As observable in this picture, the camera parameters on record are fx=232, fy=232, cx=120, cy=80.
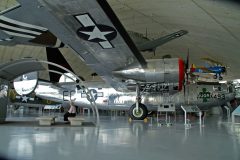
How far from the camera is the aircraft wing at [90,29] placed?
5.50 m

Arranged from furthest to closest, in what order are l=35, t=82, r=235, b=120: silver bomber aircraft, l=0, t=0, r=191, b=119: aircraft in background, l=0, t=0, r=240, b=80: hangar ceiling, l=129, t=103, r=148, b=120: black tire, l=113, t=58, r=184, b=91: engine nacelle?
1. l=35, t=82, r=235, b=120: silver bomber aircraft
2. l=0, t=0, r=240, b=80: hangar ceiling
3. l=129, t=103, r=148, b=120: black tire
4. l=113, t=58, r=184, b=91: engine nacelle
5. l=0, t=0, r=191, b=119: aircraft in background

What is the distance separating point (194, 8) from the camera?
12492 millimetres

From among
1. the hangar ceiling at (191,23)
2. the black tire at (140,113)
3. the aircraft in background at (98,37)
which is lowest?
the black tire at (140,113)

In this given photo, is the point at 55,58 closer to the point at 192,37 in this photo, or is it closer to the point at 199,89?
the point at 192,37

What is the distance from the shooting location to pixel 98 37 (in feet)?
23.4

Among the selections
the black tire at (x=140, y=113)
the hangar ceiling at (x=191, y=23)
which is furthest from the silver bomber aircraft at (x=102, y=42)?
the hangar ceiling at (x=191, y=23)

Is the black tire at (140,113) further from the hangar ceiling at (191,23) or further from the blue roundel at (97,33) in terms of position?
the hangar ceiling at (191,23)

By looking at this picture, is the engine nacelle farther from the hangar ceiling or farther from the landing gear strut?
the hangar ceiling

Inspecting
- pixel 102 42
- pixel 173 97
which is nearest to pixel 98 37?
pixel 102 42

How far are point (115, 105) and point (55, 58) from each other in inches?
585

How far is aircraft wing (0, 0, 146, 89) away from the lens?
550 cm

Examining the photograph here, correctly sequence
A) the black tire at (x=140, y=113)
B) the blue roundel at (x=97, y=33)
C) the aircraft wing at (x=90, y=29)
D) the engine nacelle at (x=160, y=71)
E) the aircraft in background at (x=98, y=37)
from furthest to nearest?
the black tire at (x=140, y=113)
the engine nacelle at (x=160, y=71)
the blue roundel at (x=97, y=33)
the aircraft in background at (x=98, y=37)
the aircraft wing at (x=90, y=29)

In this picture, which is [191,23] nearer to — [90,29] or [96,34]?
[96,34]

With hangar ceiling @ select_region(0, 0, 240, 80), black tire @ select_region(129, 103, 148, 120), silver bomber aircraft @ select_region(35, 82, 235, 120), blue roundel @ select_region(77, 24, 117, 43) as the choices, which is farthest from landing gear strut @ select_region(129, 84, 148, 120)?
hangar ceiling @ select_region(0, 0, 240, 80)
